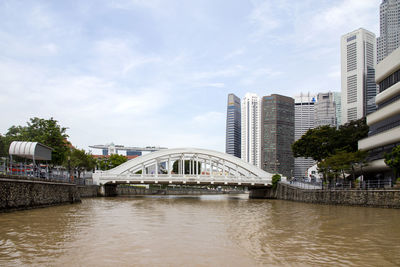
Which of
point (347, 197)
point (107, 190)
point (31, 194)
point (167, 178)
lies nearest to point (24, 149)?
point (31, 194)

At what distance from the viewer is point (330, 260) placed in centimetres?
1120

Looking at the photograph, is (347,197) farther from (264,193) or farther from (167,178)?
(264,193)

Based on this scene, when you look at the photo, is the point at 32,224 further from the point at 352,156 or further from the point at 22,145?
the point at 352,156

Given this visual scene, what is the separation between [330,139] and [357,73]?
424ft

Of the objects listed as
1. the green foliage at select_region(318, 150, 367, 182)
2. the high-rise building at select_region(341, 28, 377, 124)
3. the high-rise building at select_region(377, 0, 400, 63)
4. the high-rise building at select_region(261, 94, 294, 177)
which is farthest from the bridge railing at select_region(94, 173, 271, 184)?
the high-rise building at select_region(377, 0, 400, 63)

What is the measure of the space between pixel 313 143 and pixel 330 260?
4531 centimetres

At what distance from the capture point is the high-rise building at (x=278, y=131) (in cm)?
18938

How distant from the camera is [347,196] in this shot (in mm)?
36625

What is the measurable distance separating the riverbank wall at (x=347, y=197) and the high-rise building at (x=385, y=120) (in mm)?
3992

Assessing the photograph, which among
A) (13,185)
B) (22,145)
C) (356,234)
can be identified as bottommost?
(356,234)

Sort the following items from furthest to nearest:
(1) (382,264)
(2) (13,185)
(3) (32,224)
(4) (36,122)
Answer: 1. (4) (36,122)
2. (2) (13,185)
3. (3) (32,224)
4. (1) (382,264)

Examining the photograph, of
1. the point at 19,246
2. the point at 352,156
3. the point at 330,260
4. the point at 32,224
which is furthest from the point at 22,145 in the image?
the point at 352,156

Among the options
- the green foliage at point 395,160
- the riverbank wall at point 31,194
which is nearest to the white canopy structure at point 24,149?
the riverbank wall at point 31,194

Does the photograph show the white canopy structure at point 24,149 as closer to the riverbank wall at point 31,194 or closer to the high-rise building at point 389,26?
the riverbank wall at point 31,194
